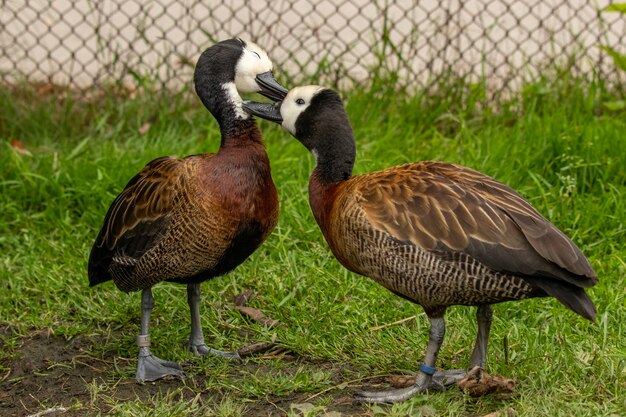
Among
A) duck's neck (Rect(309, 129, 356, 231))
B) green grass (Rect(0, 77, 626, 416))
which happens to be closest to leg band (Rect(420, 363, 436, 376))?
green grass (Rect(0, 77, 626, 416))

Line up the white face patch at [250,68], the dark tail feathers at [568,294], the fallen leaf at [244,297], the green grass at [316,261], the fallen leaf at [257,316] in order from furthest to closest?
the fallen leaf at [244,297] → the fallen leaf at [257,316] → the white face patch at [250,68] → the green grass at [316,261] → the dark tail feathers at [568,294]

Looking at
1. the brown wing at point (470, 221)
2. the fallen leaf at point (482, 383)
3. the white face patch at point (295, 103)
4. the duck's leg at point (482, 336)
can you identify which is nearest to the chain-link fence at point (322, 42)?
the white face patch at point (295, 103)

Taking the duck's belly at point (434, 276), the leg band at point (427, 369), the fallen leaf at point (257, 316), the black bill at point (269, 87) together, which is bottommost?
the fallen leaf at point (257, 316)

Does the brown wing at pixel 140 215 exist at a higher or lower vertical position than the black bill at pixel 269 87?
lower

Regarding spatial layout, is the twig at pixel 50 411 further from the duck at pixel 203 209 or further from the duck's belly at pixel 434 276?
the duck's belly at pixel 434 276

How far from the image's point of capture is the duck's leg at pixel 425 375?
4230 mm

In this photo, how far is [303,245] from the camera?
577 cm

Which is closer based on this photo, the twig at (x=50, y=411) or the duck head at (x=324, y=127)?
the twig at (x=50, y=411)

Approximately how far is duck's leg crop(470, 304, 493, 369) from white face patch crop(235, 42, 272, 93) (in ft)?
4.42

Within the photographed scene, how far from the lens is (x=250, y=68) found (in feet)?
15.4

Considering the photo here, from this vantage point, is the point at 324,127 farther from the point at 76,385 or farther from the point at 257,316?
the point at 76,385

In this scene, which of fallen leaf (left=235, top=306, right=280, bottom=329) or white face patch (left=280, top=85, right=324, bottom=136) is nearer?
white face patch (left=280, top=85, right=324, bottom=136)

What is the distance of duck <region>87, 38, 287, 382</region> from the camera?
4.43 meters

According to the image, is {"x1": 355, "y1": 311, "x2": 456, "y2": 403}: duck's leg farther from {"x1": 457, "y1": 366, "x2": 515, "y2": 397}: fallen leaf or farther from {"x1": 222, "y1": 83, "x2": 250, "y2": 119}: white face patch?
{"x1": 222, "y1": 83, "x2": 250, "y2": 119}: white face patch
